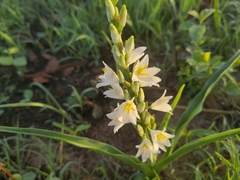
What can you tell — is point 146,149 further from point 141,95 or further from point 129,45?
point 129,45

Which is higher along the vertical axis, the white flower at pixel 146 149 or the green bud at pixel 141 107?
the green bud at pixel 141 107

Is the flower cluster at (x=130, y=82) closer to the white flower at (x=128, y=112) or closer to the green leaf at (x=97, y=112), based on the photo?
the white flower at (x=128, y=112)

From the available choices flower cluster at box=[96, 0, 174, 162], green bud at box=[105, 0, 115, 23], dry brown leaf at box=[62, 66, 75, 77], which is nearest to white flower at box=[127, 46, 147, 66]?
flower cluster at box=[96, 0, 174, 162]

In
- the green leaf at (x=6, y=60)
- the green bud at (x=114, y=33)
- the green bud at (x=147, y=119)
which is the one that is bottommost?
the green leaf at (x=6, y=60)

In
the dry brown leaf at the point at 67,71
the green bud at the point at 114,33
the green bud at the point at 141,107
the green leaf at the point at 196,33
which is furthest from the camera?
the dry brown leaf at the point at 67,71

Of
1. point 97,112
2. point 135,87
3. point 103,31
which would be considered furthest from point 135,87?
point 103,31

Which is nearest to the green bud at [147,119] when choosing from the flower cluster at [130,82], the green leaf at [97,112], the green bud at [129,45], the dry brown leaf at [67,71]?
the flower cluster at [130,82]
